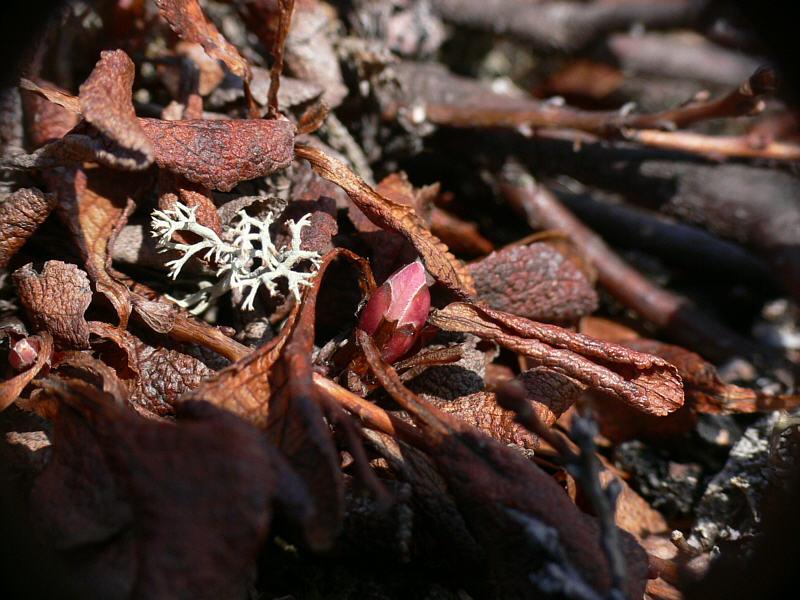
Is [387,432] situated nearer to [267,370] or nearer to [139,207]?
[267,370]

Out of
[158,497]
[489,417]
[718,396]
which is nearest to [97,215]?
[158,497]

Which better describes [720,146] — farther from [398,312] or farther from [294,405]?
[294,405]

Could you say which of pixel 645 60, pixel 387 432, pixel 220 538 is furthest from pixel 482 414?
pixel 645 60

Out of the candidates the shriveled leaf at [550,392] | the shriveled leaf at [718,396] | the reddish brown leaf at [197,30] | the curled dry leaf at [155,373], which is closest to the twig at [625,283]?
the shriveled leaf at [718,396]

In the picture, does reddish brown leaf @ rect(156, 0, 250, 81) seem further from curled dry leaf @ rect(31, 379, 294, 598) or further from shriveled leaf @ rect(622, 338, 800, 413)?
shriveled leaf @ rect(622, 338, 800, 413)

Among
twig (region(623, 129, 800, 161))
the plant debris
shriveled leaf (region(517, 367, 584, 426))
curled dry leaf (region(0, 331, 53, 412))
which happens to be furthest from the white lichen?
twig (region(623, 129, 800, 161))

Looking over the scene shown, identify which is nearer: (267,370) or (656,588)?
(267,370)
